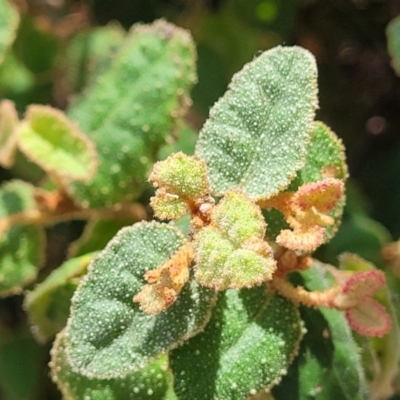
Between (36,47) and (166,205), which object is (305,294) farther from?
(36,47)

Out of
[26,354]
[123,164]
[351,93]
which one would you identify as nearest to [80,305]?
[123,164]

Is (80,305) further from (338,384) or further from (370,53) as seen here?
(370,53)

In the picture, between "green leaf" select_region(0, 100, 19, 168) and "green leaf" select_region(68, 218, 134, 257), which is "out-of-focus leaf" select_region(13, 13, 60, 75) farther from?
"green leaf" select_region(68, 218, 134, 257)

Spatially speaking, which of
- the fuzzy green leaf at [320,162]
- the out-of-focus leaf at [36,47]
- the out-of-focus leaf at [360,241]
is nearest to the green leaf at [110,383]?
the fuzzy green leaf at [320,162]

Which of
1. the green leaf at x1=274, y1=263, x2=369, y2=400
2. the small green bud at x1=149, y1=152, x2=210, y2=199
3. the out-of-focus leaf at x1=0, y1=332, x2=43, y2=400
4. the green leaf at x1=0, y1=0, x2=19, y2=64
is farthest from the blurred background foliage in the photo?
the small green bud at x1=149, y1=152, x2=210, y2=199

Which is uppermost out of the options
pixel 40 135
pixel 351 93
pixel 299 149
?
pixel 299 149

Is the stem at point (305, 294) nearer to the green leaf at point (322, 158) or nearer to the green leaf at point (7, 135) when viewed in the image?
the green leaf at point (322, 158)

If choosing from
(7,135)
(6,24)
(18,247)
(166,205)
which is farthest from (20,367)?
(166,205)
